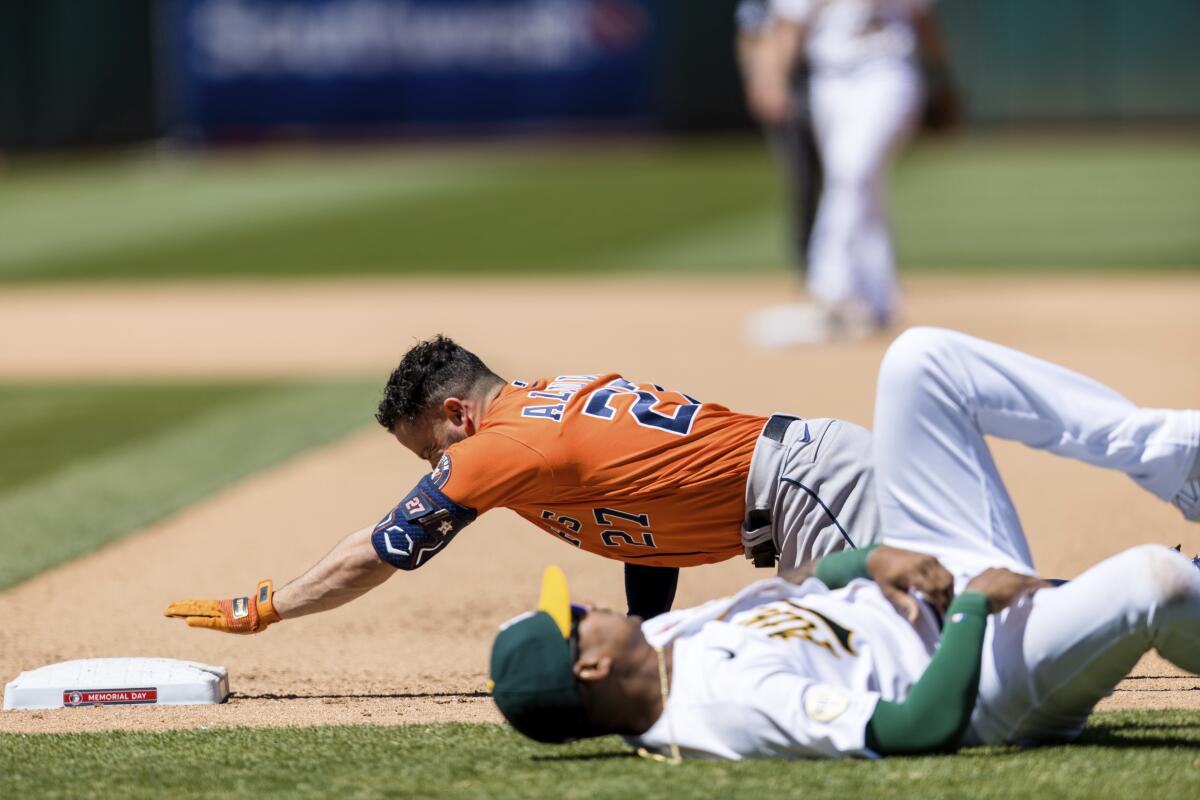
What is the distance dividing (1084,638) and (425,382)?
66.9 inches

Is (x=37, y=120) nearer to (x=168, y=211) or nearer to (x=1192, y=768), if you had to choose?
(x=168, y=211)

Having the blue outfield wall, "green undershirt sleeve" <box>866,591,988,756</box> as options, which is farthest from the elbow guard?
the blue outfield wall

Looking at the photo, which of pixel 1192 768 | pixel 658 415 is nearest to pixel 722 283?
pixel 658 415

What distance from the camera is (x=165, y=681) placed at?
466 cm

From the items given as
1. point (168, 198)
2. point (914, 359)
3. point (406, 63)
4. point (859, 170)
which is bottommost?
point (914, 359)

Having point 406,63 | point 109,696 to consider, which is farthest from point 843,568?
point 406,63

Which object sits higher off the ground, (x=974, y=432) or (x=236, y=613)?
(x=974, y=432)

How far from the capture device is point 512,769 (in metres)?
3.90

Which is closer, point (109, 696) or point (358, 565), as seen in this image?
point (358, 565)

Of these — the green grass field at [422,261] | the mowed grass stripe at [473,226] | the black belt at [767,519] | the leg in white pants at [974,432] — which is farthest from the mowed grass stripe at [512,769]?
the mowed grass stripe at [473,226]

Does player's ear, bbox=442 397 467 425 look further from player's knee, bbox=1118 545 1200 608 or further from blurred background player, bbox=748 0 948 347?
blurred background player, bbox=748 0 948 347

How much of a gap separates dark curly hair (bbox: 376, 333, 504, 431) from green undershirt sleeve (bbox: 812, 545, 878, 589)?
1023 millimetres

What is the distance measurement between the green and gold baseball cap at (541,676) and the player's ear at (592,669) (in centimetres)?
1

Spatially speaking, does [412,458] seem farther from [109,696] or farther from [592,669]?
[592,669]
